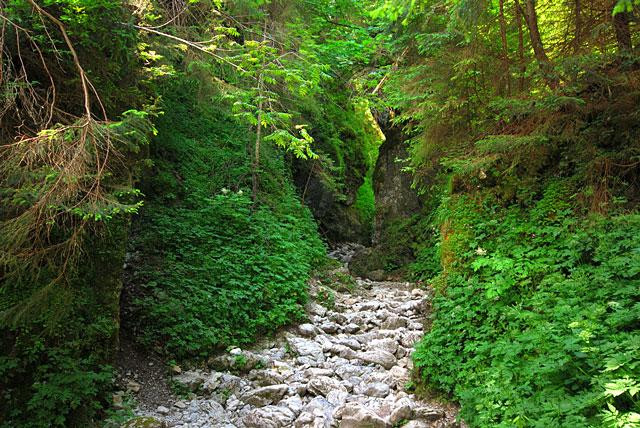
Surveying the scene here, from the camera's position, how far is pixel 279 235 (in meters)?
9.59

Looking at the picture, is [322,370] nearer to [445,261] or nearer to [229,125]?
[445,261]

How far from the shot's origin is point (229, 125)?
1261cm

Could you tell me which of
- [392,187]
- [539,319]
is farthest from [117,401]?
[392,187]

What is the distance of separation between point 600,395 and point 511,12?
248 inches

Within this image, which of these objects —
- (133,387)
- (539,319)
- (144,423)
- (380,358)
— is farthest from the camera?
(380,358)

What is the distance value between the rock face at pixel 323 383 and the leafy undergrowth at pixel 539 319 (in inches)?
27.5

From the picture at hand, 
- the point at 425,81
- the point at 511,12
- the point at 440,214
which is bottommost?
the point at 440,214

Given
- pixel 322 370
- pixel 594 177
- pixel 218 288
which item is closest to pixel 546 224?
pixel 594 177

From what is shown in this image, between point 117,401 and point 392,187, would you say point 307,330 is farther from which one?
point 392,187

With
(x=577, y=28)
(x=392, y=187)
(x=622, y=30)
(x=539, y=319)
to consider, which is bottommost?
(x=539, y=319)

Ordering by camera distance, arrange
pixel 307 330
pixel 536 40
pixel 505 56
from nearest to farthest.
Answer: pixel 536 40 < pixel 505 56 < pixel 307 330

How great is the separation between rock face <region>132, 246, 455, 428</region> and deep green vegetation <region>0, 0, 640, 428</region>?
1.61 ft

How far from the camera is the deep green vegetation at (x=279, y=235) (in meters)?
3.63

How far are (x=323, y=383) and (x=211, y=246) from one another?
3828mm
